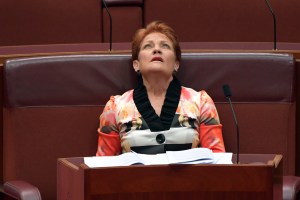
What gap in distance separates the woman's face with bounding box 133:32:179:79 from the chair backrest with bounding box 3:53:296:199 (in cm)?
2

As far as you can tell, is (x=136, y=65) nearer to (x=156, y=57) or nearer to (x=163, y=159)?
(x=156, y=57)

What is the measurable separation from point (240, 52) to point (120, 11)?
251mm

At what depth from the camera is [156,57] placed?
2.61 ft

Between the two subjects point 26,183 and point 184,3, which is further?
point 184,3

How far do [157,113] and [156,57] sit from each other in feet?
0.18

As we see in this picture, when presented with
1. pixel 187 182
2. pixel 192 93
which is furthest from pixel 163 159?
pixel 192 93

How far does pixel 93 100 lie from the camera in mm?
811

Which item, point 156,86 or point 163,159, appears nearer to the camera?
point 163,159

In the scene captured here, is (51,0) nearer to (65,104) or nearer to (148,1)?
(148,1)

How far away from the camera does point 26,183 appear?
75 cm

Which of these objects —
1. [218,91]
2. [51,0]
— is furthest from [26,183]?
[51,0]

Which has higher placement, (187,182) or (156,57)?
(156,57)

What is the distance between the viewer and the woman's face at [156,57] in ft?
2.59

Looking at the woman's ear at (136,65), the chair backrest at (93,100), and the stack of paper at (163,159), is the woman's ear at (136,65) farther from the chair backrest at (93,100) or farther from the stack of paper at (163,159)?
the stack of paper at (163,159)
